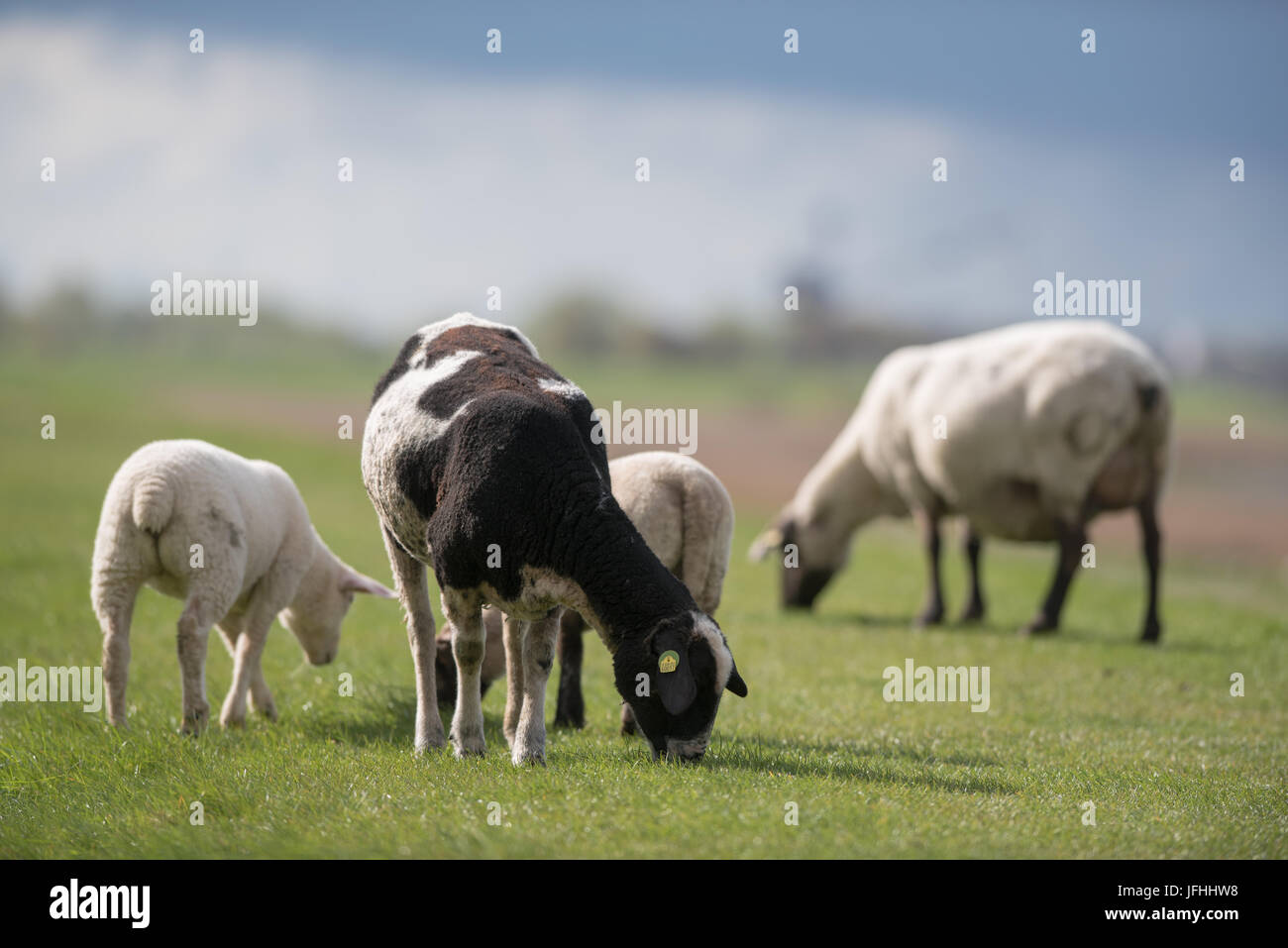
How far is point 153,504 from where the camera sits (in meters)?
8.16

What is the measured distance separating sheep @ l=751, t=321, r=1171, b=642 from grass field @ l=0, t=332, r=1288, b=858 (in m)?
0.89

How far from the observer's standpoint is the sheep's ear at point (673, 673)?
6414 mm

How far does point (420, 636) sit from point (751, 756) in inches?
81.9

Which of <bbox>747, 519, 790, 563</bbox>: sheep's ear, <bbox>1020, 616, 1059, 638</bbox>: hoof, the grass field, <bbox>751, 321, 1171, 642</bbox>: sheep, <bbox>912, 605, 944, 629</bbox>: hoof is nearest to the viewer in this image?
the grass field

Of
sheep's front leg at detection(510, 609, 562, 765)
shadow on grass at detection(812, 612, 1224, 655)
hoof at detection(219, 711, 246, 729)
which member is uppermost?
sheep's front leg at detection(510, 609, 562, 765)

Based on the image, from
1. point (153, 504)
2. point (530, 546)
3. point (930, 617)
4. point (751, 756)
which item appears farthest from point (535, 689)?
point (930, 617)

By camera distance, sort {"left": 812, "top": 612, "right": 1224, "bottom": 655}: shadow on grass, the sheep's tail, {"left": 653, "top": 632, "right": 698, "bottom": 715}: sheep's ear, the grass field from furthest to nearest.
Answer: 1. {"left": 812, "top": 612, "right": 1224, "bottom": 655}: shadow on grass
2. the sheep's tail
3. {"left": 653, "top": 632, "right": 698, "bottom": 715}: sheep's ear
4. the grass field

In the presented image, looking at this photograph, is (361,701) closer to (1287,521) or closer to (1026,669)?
(1026,669)

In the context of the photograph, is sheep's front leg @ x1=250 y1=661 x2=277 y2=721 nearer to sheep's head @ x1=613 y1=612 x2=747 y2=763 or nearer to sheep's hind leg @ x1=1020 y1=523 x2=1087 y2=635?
sheep's head @ x1=613 y1=612 x2=747 y2=763

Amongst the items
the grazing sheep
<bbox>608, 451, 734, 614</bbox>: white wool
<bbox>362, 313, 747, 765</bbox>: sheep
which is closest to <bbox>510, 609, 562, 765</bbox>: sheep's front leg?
<bbox>362, 313, 747, 765</bbox>: sheep

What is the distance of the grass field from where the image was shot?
5676mm

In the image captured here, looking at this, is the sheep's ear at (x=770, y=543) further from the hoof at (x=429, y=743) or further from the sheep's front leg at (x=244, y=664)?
the hoof at (x=429, y=743)

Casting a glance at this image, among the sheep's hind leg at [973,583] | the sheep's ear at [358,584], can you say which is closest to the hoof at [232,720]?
the sheep's ear at [358,584]

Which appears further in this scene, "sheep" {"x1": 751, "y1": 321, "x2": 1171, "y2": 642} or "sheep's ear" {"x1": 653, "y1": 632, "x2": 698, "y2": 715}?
"sheep" {"x1": 751, "y1": 321, "x2": 1171, "y2": 642}
